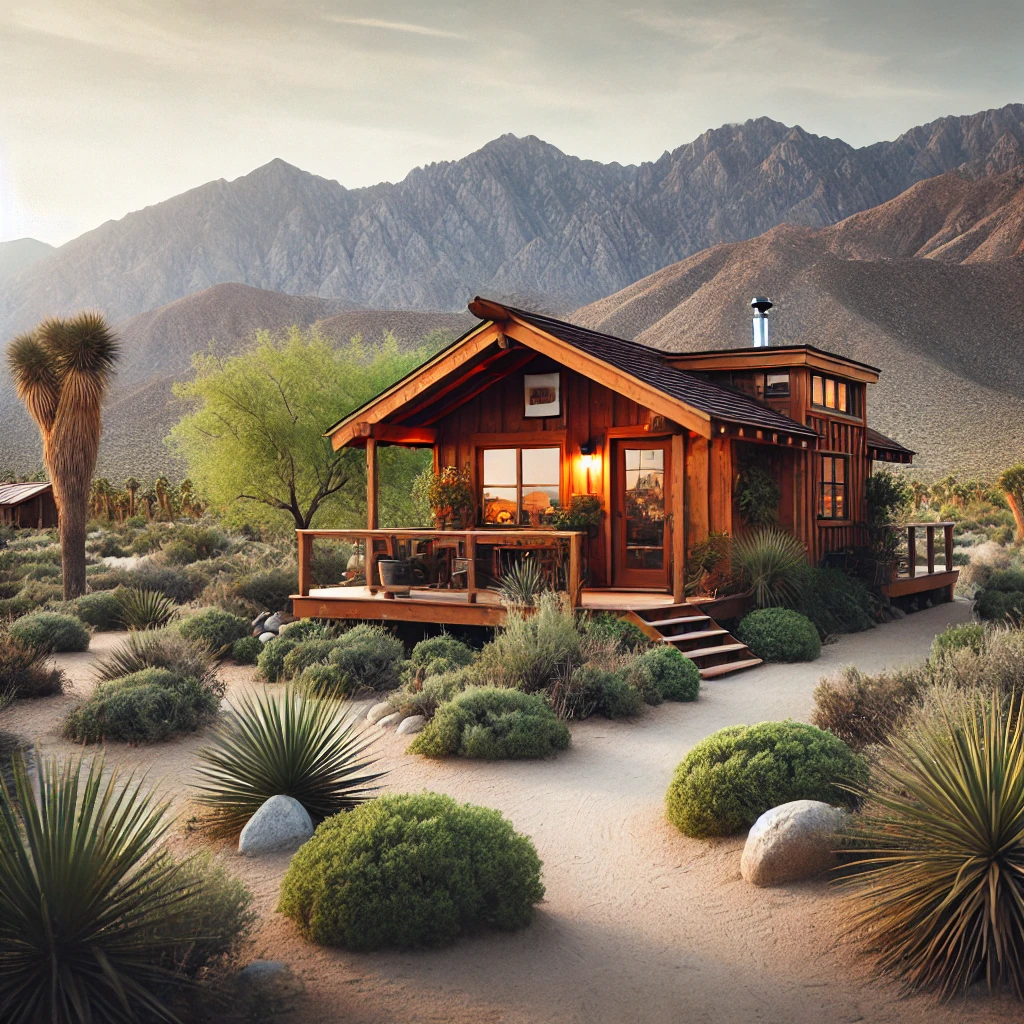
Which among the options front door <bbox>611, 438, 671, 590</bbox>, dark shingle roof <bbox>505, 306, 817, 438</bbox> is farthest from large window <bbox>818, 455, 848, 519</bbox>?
front door <bbox>611, 438, 671, 590</bbox>

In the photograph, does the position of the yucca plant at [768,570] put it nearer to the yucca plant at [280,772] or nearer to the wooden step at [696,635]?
the wooden step at [696,635]

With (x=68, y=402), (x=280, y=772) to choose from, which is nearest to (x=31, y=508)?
(x=68, y=402)

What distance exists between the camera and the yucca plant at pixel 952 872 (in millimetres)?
3926

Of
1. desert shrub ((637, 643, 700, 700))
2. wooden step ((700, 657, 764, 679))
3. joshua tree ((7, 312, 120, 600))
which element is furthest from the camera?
joshua tree ((7, 312, 120, 600))

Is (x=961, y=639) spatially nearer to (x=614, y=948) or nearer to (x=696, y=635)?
(x=696, y=635)

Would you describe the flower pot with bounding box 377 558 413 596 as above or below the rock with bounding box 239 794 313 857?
above

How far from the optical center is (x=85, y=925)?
3.52 m

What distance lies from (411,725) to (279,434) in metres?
12.8

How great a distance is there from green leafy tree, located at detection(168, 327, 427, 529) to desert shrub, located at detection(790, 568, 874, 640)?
34.7 ft

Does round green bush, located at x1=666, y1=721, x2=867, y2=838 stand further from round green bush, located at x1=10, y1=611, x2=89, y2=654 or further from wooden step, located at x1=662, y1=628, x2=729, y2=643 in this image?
round green bush, located at x1=10, y1=611, x2=89, y2=654

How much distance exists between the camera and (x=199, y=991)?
3.79 m

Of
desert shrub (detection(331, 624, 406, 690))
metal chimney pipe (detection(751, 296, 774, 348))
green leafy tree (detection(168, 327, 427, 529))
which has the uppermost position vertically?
metal chimney pipe (detection(751, 296, 774, 348))

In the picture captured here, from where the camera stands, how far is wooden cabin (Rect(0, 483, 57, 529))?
37.9m

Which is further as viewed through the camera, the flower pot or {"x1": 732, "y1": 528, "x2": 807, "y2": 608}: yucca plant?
{"x1": 732, "y1": 528, "x2": 807, "y2": 608}: yucca plant
